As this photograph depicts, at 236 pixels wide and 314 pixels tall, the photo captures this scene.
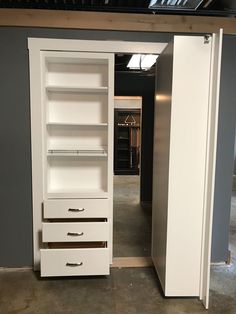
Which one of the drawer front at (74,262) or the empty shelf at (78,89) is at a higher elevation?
the empty shelf at (78,89)

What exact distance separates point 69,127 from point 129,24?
1.12 m

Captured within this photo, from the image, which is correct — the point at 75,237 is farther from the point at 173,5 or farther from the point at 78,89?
the point at 173,5

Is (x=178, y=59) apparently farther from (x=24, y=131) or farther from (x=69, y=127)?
(x=24, y=131)

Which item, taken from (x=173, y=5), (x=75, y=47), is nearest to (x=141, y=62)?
(x=173, y=5)

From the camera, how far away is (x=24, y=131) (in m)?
2.67

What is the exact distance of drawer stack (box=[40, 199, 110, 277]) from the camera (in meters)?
2.52

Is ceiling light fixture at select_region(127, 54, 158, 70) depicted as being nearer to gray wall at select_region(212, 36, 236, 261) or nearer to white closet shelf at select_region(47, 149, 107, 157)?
gray wall at select_region(212, 36, 236, 261)

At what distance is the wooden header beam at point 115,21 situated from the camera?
100 inches


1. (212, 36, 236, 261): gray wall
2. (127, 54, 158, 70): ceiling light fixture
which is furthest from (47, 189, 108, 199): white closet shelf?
(127, 54, 158, 70): ceiling light fixture

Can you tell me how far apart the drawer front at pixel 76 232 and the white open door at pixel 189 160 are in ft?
1.85

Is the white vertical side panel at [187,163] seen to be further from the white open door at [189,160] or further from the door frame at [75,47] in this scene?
the door frame at [75,47]

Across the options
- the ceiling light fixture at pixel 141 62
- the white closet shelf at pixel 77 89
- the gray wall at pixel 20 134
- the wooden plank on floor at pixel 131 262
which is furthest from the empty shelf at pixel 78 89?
the wooden plank on floor at pixel 131 262

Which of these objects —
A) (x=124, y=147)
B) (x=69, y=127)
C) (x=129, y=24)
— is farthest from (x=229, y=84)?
(x=124, y=147)

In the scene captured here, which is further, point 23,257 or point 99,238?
point 23,257
